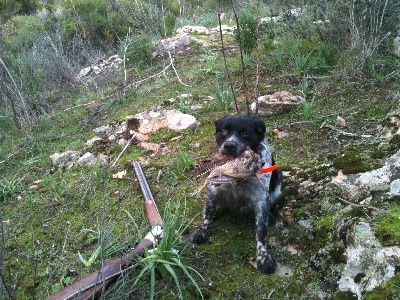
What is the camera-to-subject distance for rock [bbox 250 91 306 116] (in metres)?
5.41

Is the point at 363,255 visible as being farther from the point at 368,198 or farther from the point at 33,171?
the point at 33,171

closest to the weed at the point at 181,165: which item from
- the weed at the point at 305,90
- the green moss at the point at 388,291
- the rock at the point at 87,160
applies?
the rock at the point at 87,160

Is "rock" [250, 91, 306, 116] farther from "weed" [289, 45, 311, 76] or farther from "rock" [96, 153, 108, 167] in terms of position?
"rock" [96, 153, 108, 167]

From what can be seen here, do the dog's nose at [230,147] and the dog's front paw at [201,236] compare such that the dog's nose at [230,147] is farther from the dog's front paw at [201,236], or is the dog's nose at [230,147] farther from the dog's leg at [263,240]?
the dog's front paw at [201,236]

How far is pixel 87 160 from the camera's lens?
504 cm

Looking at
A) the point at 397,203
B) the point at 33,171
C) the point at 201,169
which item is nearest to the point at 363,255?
the point at 397,203

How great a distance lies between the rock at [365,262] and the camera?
2.02m

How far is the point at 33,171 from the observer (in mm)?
5230

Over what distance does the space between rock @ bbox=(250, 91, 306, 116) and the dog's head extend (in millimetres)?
2070

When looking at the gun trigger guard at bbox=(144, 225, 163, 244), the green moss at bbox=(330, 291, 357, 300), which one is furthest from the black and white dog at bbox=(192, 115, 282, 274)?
the green moss at bbox=(330, 291, 357, 300)

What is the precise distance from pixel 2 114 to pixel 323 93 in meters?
5.14

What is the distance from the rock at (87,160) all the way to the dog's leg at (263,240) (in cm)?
262

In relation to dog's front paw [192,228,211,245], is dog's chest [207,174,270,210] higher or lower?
higher

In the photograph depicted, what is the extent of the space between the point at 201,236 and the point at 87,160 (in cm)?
240
